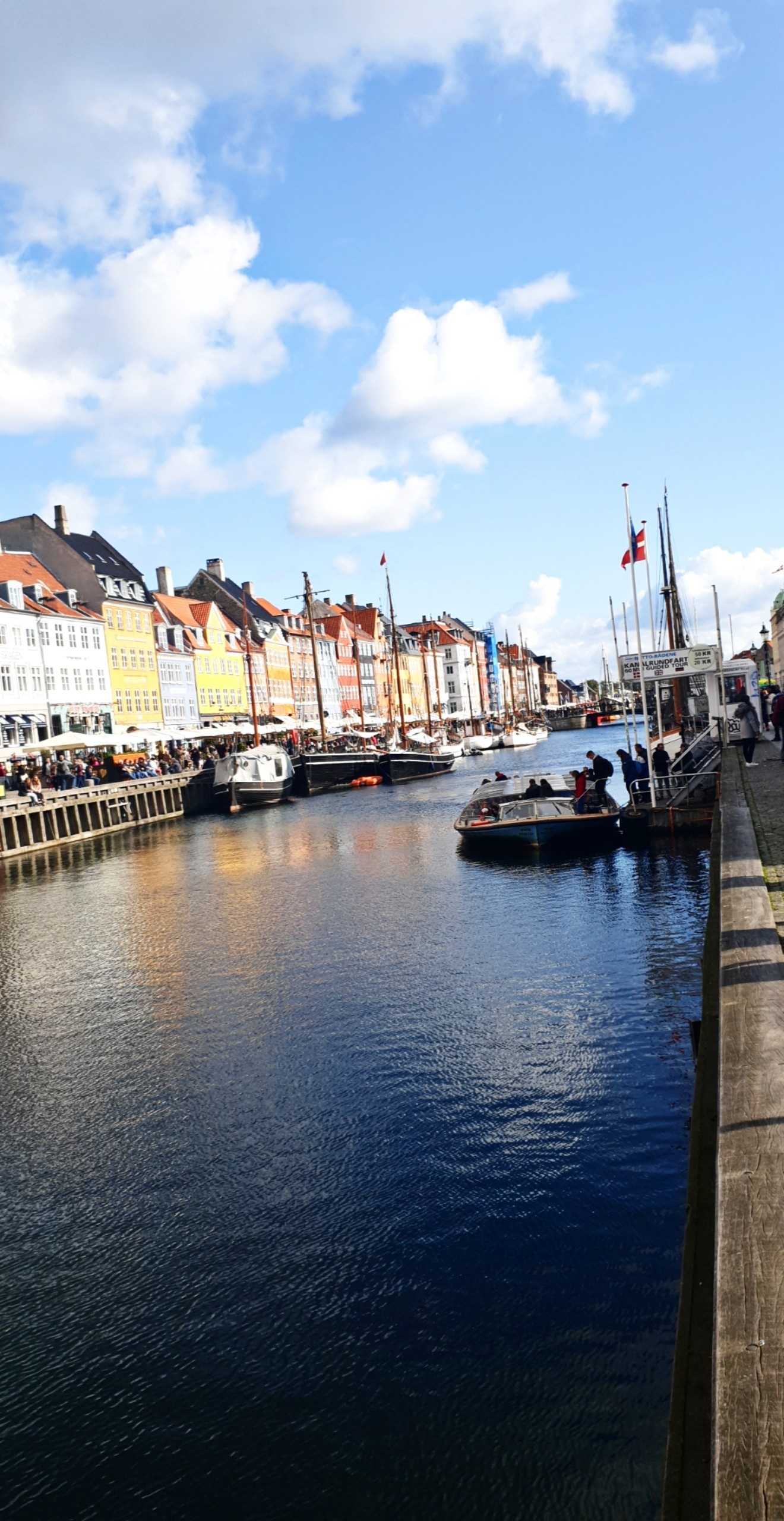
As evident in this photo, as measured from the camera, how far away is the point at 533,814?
3156 centimetres

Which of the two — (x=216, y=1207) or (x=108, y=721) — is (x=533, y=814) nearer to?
(x=216, y=1207)

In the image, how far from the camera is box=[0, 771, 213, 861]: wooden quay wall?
46125mm

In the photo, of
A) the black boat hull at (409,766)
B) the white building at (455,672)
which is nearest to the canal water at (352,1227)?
the black boat hull at (409,766)

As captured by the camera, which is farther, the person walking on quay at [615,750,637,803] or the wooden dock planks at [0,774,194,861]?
the wooden dock planks at [0,774,194,861]

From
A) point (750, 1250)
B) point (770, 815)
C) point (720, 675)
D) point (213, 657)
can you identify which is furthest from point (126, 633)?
point (750, 1250)

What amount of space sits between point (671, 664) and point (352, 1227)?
25.5 metres

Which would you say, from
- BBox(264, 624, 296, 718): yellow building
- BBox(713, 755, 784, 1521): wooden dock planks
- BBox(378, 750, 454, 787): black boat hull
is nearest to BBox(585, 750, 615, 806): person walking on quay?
BBox(713, 755, 784, 1521): wooden dock planks

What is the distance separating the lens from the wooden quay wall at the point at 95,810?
46125 mm

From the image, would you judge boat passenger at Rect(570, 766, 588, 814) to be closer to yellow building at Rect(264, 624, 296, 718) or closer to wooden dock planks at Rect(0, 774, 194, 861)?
wooden dock planks at Rect(0, 774, 194, 861)

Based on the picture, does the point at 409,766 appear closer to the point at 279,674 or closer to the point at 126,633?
the point at 126,633

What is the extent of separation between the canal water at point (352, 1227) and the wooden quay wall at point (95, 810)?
2680 cm

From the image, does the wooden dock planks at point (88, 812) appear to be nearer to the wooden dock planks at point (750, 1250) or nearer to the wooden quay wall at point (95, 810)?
the wooden quay wall at point (95, 810)

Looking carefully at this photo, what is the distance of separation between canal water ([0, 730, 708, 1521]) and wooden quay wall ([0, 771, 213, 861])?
26.8 meters

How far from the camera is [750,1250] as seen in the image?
438 centimetres
